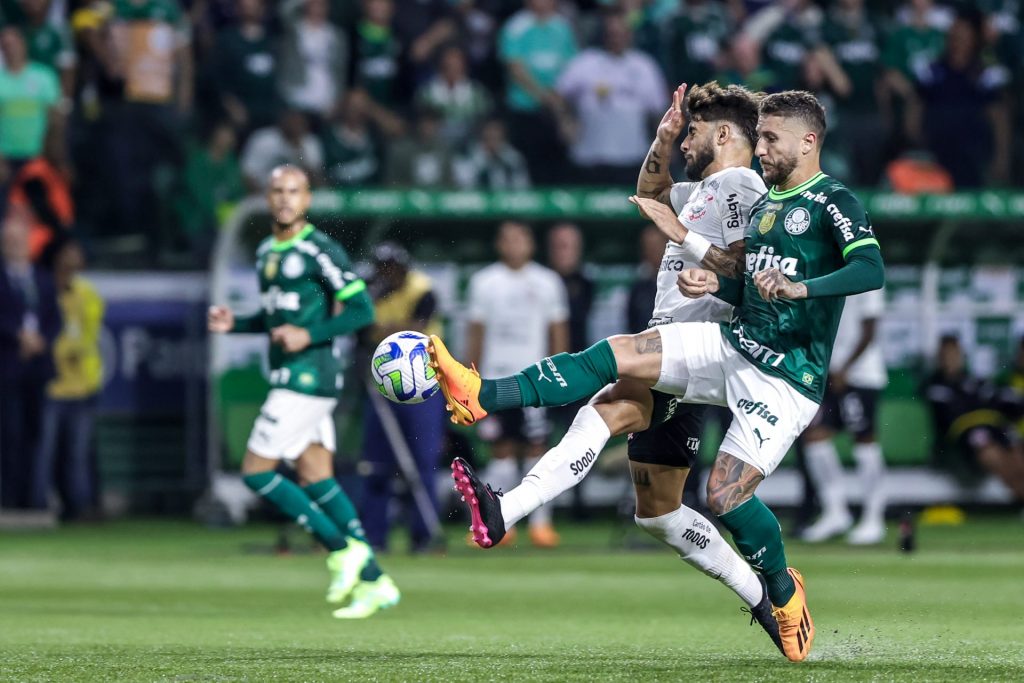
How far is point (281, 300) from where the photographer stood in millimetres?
10086

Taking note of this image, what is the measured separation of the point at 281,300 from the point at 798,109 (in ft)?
12.5

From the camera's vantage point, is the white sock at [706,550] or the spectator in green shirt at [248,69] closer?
the white sock at [706,550]

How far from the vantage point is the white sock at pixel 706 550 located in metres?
7.50

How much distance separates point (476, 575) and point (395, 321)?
2.13 m

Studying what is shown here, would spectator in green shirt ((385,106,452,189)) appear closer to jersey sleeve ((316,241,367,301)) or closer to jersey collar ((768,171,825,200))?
jersey sleeve ((316,241,367,301))

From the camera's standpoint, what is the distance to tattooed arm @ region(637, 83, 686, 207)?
7.49 meters

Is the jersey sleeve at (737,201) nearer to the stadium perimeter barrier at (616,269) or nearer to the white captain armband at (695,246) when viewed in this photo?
the white captain armband at (695,246)

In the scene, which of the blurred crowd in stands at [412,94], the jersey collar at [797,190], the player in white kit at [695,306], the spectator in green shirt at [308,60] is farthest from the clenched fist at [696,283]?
the spectator in green shirt at [308,60]

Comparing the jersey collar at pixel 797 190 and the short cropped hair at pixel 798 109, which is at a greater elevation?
the short cropped hair at pixel 798 109

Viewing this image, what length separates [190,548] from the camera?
13.6 metres

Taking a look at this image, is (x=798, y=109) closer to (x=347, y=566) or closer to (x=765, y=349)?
(x=765, y=349)

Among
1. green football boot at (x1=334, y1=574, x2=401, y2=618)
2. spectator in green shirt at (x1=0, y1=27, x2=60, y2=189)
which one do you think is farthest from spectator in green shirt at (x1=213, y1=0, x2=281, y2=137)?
green football boot at (x1=334, y1=574, x2=401, y2=618)

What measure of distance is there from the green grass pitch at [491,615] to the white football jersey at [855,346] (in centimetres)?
127

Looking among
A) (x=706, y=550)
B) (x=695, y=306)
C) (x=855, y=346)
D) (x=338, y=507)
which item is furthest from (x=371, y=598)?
(x=855, y=346)
